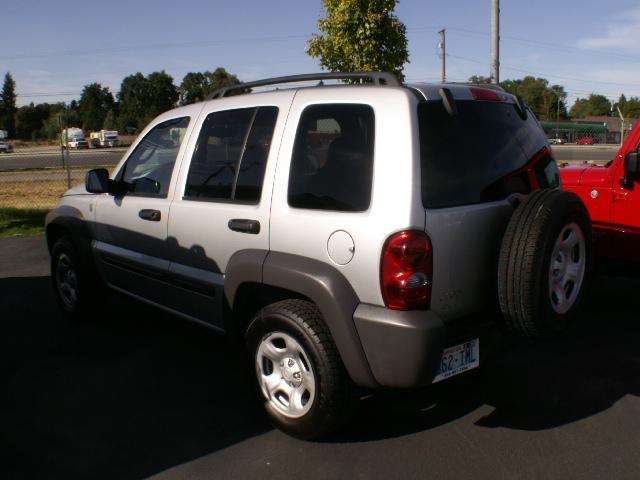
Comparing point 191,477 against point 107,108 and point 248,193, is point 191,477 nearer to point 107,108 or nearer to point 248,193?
point 248,193

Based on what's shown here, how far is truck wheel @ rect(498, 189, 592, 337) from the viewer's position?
309 centimetres

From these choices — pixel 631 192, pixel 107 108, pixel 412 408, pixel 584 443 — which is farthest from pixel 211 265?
pixel 107 108

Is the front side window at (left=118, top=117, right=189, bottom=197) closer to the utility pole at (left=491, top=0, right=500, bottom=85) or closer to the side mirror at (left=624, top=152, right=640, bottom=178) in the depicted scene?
the side mirror at (left=624, top=152, right=640, bottom=178)

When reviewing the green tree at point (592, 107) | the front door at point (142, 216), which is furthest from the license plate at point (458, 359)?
the green tree at point (592, 107)

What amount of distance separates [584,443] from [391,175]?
1.78 meters

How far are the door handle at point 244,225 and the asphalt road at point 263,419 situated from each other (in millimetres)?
1109

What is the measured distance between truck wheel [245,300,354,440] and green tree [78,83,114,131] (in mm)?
107926

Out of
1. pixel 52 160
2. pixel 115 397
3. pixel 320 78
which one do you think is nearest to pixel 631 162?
pixel 320 78

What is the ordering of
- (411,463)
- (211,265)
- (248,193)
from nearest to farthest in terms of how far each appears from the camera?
(411,463), (248,193), (211,265)

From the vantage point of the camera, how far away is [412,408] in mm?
3916

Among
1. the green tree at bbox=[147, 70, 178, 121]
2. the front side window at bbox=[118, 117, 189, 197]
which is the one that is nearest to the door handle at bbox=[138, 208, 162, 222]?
the front side window at bbox=[118, 117, 189, 197]

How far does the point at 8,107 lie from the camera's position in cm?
11831

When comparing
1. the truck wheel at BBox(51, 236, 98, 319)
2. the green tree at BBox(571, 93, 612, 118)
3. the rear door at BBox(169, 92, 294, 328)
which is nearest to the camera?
the rear door at BBox(169, 92, 294, 328)

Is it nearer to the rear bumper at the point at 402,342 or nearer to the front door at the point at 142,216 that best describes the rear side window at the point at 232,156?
the front door at the point at 142,216
